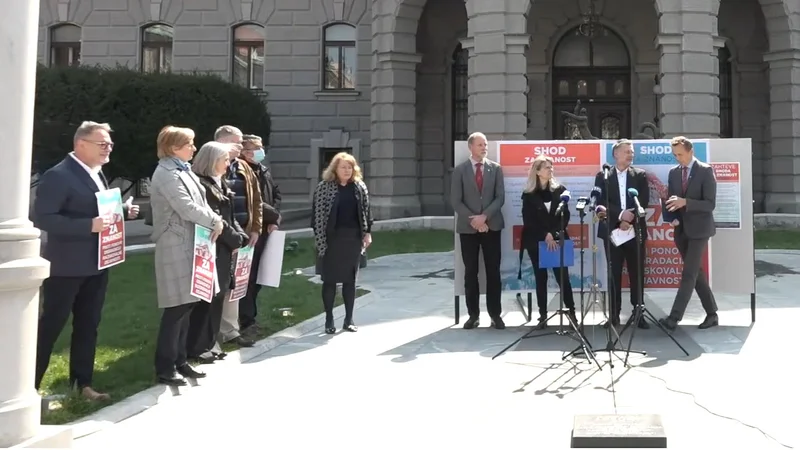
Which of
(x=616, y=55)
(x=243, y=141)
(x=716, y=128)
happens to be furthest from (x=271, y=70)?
(x=243, y=141)

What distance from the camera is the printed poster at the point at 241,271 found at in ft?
23.4

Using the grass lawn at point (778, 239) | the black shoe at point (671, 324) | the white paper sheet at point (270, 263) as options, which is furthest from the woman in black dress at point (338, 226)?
the grass lawn at point (778, 239)

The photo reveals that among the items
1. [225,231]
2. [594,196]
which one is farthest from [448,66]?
[225,231]

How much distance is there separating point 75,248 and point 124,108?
51.3ft

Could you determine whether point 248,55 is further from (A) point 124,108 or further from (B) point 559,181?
(B) point 559,181

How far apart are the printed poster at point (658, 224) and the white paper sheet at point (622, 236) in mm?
638

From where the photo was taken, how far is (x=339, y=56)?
984 inches

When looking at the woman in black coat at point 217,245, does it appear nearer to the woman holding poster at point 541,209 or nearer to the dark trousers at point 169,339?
the dark trousers at point 169,339

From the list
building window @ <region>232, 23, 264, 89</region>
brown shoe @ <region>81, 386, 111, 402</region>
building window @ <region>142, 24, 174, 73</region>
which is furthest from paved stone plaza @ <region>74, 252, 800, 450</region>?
building window @ <region>142, 24, 174, 73</region>

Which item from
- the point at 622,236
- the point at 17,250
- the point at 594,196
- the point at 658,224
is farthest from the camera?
the point at 658,224

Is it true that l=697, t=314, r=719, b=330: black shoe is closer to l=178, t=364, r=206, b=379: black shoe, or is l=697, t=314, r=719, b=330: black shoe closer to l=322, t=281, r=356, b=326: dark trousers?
l=322, t=281, r=356, b=326: dark trousers

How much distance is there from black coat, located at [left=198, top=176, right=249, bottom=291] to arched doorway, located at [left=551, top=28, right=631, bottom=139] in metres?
17.9

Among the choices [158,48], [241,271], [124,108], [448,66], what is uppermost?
[158,48]

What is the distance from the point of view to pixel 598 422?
4633 millimetres
